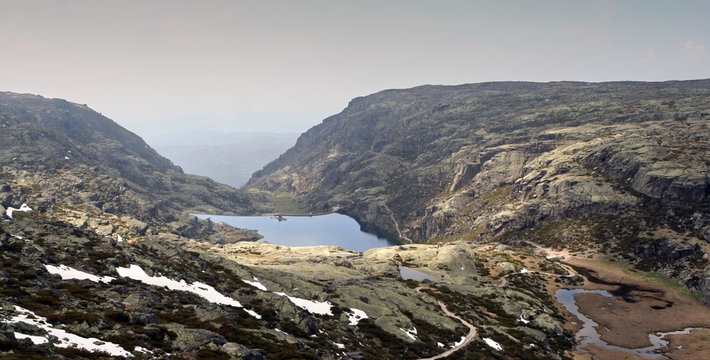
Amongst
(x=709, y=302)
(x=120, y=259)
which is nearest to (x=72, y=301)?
(x=120, y=259)

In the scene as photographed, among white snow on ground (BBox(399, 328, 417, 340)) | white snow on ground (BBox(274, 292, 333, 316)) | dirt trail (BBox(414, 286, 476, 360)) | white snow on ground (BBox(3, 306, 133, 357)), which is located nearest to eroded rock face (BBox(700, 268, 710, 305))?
dirt trail (BBox(414, 286, 476, 360))

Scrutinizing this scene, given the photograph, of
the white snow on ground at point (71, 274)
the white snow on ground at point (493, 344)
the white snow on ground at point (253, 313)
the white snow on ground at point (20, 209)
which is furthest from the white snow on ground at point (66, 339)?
the white snow on ground at point (20, 209)

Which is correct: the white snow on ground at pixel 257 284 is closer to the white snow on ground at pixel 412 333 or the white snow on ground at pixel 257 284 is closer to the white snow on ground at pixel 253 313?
the white snow on ground at pixel 253 313

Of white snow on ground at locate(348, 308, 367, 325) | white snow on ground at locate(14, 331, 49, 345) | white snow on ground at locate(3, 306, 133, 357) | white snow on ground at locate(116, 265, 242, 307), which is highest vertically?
white snow on ground at locate(14, 331, 49, 345)

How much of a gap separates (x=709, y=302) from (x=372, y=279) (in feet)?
405

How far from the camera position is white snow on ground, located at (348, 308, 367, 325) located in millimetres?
80931

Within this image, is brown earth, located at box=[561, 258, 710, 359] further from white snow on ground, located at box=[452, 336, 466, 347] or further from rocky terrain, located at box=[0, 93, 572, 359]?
white snow on ground, located at box=[452, 336, 466, 347]

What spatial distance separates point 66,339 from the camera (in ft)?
120

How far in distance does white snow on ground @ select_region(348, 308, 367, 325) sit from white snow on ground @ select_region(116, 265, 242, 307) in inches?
918

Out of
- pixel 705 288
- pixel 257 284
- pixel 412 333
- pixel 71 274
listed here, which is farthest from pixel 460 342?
pixel 705 288

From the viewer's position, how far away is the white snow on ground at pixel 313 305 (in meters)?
80.4

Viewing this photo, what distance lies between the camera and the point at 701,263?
169750 mm

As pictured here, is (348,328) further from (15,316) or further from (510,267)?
(510,267)

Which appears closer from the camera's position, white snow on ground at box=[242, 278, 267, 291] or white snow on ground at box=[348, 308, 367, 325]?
white snow on ground at box=[348, 308, 367, 325]
